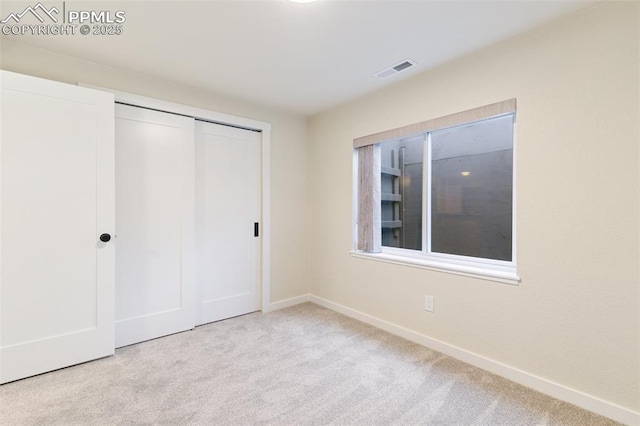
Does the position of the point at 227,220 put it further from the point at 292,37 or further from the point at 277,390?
the point at 292,37

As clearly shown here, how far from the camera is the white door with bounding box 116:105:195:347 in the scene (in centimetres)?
262

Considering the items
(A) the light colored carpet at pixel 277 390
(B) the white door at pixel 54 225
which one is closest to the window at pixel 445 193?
(A) the light colored carpet at pixel 277 390

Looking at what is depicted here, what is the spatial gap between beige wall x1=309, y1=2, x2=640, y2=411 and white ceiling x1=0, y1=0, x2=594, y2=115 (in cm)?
24

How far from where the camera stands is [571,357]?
1.85 m

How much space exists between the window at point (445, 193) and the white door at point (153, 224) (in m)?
1.81

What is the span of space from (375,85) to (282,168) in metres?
1.45

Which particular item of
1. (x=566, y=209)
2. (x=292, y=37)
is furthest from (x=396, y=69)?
(x=566, y=209)

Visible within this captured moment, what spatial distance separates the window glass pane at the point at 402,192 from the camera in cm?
295

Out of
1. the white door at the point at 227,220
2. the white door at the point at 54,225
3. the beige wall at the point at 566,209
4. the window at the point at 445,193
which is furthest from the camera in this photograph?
the white door at the point at 227,220

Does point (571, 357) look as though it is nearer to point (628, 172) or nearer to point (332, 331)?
point (628, 172)

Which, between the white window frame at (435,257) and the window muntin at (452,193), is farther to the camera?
the window muntin at (452,193)

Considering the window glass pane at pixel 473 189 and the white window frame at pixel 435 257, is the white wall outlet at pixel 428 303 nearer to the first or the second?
the white window frame at pixel 435 257

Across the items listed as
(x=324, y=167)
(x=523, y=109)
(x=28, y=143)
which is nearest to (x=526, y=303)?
(x=523, y=109)

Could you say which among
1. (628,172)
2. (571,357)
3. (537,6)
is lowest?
(571,357)
